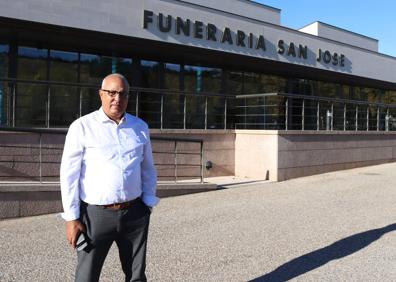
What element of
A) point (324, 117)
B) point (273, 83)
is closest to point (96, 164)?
point (324, 117)

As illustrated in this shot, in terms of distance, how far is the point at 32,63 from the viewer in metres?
13.3

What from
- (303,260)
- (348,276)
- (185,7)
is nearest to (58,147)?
(303,260)

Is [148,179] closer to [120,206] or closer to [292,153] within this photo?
[120,206]

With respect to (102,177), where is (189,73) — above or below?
above

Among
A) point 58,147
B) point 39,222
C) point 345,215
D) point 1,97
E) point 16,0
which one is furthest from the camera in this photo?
point 1,97

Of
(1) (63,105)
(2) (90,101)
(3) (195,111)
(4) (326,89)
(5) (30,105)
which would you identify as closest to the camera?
(5) (30,105)

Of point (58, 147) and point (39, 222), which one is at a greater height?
point (58, 147)

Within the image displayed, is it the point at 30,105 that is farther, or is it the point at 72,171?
the point at 30,105

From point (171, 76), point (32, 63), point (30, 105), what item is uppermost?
point (171, 76)

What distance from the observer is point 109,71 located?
48.0 ft

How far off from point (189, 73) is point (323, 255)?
1170 cm

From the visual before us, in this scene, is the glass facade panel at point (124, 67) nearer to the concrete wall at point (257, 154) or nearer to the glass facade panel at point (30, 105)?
the glass facade panel at point (30, 105)

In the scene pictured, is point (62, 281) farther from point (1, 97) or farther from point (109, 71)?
point (109, 71)

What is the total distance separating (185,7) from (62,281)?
38.2ft
